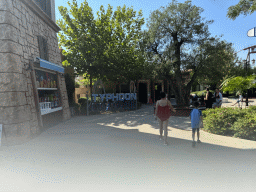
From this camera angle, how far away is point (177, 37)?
552 inches

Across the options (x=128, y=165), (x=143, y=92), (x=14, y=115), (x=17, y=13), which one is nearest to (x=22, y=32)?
(x=17, y=13)

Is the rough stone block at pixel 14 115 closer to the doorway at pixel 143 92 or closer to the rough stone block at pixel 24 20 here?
the rough stone block at pixel 24 20

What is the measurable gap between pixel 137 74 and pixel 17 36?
38.3 ft

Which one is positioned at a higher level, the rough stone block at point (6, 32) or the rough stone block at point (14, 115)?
the rough stone block at point (6, 32)

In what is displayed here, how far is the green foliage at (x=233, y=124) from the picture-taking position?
6289mm

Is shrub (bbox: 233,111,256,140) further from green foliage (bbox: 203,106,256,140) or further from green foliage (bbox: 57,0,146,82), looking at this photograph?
green foliage (bbox: 57,0,146,82)

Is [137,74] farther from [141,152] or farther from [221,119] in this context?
[141,152]

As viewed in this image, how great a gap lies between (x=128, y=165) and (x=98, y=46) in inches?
473

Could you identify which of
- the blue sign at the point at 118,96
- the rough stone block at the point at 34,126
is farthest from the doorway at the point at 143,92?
the rough stone block at the point at 34,126

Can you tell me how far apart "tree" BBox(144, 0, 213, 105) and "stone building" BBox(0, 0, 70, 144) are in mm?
7033

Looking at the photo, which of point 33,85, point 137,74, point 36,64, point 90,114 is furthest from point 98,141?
point 137,74

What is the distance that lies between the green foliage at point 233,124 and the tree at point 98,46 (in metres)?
8.37

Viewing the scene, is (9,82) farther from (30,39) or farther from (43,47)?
(43,47)

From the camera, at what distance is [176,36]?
13.8 meters
